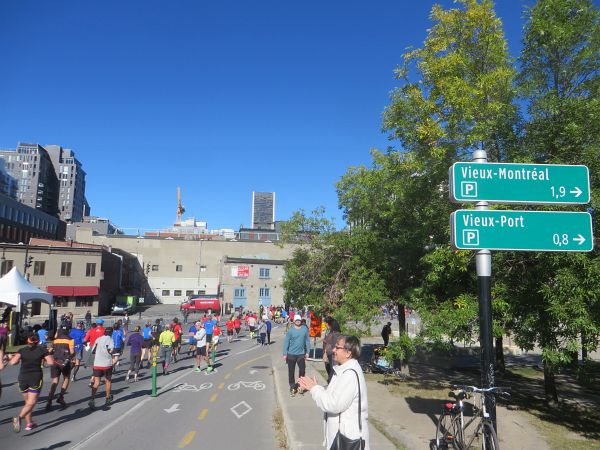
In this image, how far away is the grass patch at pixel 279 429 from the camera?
24.5 feet

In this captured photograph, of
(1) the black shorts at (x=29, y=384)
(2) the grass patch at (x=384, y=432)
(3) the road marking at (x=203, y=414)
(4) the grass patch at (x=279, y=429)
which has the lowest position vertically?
(3) the road marking at (x=203, y=414)

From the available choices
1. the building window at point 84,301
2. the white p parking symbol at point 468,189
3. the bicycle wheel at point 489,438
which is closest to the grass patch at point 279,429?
the bicycle wheel at point 489,438

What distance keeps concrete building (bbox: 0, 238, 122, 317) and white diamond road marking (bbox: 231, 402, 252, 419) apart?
44873mm

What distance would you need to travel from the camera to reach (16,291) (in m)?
20.1

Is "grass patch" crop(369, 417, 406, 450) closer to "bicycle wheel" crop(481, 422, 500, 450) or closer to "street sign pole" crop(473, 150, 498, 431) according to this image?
"bicycle wheel" crop(481, 422, 500, 450)

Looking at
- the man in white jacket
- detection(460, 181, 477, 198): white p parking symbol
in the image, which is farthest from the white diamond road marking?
detection(460, 181, 477, 198): white p parking symbol

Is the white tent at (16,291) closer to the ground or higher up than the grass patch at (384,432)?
higher up

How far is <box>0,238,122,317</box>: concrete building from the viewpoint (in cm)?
4934

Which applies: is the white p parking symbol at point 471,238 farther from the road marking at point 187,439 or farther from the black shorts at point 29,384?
the black shorts at point 29,384

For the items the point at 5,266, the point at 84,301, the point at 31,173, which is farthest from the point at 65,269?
the point at 31,173

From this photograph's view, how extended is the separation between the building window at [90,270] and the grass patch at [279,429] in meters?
48.5

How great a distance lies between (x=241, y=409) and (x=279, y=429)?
1.99 m

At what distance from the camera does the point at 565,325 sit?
745 centimetres

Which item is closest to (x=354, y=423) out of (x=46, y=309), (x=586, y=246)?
(x=586, y=246)
